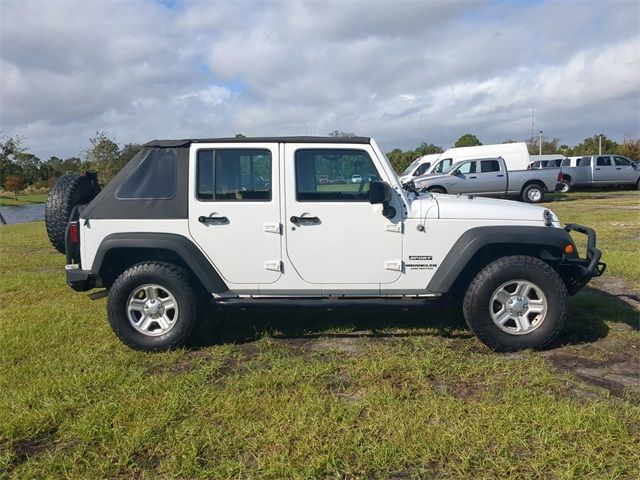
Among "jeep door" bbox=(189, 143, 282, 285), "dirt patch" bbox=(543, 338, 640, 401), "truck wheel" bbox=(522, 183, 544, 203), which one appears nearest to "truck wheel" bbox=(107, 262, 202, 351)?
"jeep door" bbox=(189, 143, 282, 285)

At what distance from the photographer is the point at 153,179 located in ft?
14.8

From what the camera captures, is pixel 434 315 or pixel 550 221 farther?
pixel 434 315

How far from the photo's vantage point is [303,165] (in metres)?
4.44

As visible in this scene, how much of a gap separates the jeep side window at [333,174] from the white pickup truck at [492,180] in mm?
13976

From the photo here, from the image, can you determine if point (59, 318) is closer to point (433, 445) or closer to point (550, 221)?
point (433, 445)

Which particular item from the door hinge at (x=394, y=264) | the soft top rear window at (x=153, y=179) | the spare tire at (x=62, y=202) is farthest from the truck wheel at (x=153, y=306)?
the door hinge at (x=394, y=264)

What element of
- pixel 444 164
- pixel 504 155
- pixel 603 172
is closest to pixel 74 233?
pixel 444 164

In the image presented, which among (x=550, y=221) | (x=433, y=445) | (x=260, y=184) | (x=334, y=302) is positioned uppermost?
(x=260, y=184)

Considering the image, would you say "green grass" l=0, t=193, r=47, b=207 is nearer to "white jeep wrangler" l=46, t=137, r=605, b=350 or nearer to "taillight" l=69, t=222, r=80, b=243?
"taillight" l=69, t=222, r=80, b=243

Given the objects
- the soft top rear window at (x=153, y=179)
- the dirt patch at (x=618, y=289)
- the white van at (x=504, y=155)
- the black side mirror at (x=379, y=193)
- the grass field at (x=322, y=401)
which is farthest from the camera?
the white van at (x=504, y=155)

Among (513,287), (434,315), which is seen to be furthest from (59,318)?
(513,287)

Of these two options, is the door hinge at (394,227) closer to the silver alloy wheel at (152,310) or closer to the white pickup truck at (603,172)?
the silver alloy wheel at (152,310)

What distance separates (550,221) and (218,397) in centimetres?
305

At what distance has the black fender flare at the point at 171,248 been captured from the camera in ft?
14.2
